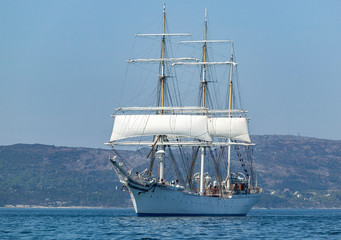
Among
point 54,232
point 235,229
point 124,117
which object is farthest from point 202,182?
point 54,232

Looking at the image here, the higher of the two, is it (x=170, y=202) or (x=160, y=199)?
(x=160, y=199)

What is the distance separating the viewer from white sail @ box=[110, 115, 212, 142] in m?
132

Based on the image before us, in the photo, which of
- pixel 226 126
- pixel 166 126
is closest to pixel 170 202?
pixel 166 126

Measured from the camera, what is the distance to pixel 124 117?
137 metres

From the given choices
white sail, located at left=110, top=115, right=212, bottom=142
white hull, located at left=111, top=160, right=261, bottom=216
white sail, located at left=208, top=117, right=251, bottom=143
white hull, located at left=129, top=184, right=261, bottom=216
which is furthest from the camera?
white sail, located at left=208, top=117, right=251, bottom=143

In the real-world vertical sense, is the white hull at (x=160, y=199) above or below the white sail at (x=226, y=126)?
below

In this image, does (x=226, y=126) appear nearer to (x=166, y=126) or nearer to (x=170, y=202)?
(x=166, y=126)

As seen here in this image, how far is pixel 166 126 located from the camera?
132 metres

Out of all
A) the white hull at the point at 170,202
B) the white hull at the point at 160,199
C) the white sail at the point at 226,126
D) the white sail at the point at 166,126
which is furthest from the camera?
the white sail at the point at 226,126

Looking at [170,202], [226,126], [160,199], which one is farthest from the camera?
[226,126]

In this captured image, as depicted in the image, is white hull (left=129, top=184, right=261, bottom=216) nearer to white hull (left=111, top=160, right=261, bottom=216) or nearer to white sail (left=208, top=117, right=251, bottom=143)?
white hull (left=111, top=160, right=261, bottom=216)

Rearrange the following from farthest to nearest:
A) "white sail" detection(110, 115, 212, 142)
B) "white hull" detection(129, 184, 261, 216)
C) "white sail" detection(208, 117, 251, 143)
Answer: "white sail" detection(208, 117, 251, 143) < "white sail" detection(110, 115, 212, 142) < "white hull" detection(129, 184, 261, 216)

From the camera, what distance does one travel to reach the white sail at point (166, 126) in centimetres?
13250

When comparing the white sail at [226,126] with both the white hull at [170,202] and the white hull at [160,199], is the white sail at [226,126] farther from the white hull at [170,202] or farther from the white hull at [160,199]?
the white hull at [160,199]
